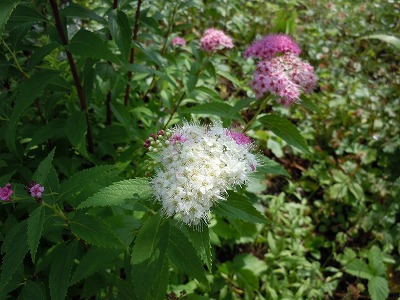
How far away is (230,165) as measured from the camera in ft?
4.53

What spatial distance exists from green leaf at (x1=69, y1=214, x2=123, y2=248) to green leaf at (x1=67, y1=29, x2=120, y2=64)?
725 millimetres

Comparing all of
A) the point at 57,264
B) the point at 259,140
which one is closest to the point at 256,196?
the point at 259,140

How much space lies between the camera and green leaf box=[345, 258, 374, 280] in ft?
8.36

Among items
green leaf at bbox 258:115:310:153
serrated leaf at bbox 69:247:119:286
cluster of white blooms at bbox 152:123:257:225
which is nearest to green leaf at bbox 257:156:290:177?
green leaf at bbox 258:115:310:153

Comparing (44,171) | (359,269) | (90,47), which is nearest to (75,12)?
(90,47)

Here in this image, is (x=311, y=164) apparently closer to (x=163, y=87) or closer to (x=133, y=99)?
(x=163, y=87)

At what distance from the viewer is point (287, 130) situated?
1903 millimetres

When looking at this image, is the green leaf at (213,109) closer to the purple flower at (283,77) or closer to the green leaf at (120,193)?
the purple flower at (283,77)

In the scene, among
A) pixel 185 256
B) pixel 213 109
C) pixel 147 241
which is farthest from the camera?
pixel 213 109

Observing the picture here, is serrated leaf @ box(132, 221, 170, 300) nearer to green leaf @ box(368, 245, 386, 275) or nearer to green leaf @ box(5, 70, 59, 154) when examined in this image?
green leaf @ box(5, 70, 59, 154)

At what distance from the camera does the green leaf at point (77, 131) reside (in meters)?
1.88

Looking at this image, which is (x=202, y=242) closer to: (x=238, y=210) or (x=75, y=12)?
(x=238, y=210)

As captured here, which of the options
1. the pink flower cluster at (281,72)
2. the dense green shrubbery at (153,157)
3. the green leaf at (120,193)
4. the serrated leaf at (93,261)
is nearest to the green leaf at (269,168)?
the dense green shrubbery at (153,157)

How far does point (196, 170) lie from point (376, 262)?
79.0 inches
